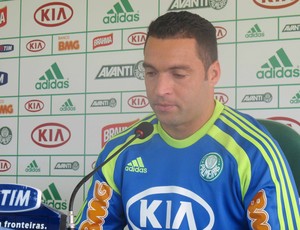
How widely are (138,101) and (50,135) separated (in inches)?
20.5

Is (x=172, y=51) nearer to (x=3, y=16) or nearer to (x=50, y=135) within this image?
(x=50, y=135)

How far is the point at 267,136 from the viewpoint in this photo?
1.08 meters

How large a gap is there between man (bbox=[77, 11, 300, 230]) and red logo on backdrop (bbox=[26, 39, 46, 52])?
1.39m

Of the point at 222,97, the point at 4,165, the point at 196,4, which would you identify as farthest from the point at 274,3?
the point at 4,165

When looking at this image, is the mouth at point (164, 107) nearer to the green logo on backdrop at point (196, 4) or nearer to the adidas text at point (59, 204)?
the green logo on backdrop at point (196, 4)

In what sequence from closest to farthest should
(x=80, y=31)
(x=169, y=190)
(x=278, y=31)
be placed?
(x=169, y=190), (x=278, y=31), (x=80, y=31)

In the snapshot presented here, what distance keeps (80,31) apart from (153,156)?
1.35 meters

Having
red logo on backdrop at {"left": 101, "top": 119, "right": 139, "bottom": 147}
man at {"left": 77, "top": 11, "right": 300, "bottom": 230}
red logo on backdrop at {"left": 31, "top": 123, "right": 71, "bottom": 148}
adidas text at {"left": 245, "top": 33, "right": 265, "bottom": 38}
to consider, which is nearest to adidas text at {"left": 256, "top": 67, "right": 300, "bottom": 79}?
adidas text at {"left": 245, "top": 33, "right": 265, "bottom": 38}

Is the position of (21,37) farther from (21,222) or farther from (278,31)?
(21,222)

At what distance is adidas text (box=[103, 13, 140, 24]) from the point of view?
7.27 feet

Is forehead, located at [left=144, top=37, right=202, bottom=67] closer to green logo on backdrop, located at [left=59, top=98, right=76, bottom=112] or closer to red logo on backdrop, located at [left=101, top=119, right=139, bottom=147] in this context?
red logo on backdrop, located at [left=101, top=119, right=139, bottom=147]

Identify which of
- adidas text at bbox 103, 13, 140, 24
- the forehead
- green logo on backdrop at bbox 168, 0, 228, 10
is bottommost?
the forehead

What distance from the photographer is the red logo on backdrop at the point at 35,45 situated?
7.85 feet

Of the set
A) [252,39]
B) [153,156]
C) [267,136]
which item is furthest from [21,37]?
[267,136]
